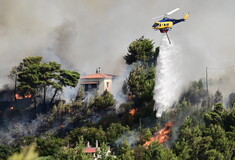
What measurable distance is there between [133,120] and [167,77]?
7.02 metres

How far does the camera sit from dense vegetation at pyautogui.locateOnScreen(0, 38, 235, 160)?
30.7m

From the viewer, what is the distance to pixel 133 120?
133 ft

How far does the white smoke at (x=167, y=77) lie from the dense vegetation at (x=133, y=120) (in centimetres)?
76

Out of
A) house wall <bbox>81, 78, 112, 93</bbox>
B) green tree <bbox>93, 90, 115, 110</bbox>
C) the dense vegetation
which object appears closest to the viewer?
the dense vegetation

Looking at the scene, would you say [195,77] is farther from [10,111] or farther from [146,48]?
[10,111]

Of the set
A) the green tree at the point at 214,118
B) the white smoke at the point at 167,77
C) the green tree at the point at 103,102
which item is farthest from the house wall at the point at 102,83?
the green tree at the point at 214,118

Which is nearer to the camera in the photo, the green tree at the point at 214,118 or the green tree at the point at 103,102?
the green tree at the point at 214,118

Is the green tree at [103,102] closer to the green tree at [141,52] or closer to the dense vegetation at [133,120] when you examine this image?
the dense vegetation at [133,120]

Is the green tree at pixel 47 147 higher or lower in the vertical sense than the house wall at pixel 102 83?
lower

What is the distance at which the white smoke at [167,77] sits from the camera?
4178 cm

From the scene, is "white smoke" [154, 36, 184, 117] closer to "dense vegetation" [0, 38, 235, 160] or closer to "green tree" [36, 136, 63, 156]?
"dense vegetation" [0, 38, 235, 160]

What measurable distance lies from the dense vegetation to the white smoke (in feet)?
2.49

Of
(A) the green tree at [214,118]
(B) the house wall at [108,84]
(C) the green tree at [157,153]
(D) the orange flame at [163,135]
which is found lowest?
(C) the green tree at [157,153]

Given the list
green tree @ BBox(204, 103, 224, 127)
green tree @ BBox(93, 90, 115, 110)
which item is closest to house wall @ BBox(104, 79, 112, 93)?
green tree @ BBox(93, 90, 115, 110)
